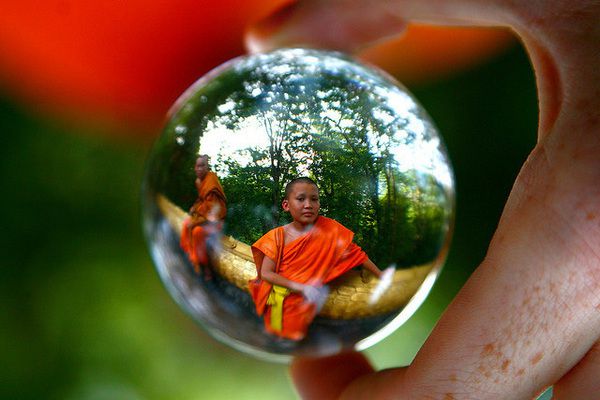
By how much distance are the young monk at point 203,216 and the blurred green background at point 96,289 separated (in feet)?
3.18

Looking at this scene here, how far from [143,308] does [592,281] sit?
4.01ft

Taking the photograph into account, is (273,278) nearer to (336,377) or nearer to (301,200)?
(301,200)

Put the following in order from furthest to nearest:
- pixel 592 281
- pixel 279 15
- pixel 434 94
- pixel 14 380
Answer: pixel 434 94, pixel 14 380, pixel 279 15, pixel 592 281

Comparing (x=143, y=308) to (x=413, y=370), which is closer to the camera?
(x=413, y=370)

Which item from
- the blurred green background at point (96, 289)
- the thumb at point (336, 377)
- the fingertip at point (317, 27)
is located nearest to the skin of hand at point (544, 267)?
the thumb at point (336, 377)

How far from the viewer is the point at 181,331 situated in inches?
64.3

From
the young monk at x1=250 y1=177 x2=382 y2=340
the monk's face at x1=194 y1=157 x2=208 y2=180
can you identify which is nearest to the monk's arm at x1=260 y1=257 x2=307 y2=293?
the young monk at x1=250 y1=177 x2=382 y2=340

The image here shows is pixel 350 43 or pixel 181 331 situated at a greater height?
pixel 350 43

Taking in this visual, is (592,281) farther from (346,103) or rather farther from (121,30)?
(121,30)

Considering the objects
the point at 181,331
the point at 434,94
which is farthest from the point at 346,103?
the point at 434,94

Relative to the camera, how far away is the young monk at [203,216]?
0.66m

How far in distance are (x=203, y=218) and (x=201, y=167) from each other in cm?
5

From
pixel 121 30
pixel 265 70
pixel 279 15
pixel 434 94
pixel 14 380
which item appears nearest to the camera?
pixel 265 70

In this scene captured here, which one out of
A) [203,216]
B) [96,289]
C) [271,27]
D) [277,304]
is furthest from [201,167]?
[96,289]
